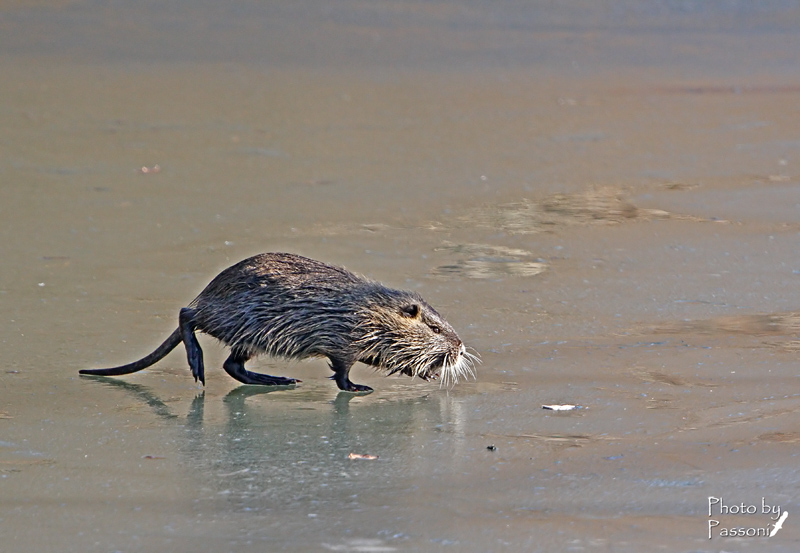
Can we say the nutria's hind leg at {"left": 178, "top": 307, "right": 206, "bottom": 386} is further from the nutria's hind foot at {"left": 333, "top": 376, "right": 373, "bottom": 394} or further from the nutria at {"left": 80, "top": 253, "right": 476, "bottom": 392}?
the nutria's hind foot at {"left": 333, "top": 376, "right": 373, "bottom": 394}

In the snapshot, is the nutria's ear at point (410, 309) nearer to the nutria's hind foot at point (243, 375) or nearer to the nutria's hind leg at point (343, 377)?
the nutria's hind leg at point (343, 377)

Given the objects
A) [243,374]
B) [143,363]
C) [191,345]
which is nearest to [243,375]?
[243,374]

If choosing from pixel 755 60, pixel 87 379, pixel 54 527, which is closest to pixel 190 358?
pixel 87 379

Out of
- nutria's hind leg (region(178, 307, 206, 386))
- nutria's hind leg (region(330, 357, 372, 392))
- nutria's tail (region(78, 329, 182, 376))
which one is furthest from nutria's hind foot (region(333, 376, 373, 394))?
nutria's tail (region(78, 329, 182, 376))

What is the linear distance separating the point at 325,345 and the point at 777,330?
1.98 metres

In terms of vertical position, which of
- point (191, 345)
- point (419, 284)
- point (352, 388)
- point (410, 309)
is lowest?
point (352, 388)

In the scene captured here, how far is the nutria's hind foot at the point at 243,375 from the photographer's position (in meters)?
4.85

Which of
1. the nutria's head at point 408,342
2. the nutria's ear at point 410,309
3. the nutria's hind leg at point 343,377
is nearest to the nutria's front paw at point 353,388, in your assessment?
the nutria's hind leg at point 343,377

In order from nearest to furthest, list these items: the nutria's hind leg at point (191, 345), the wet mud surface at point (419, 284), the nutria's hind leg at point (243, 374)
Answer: the wet mud surface at point (419, 284), the nutria's hind leg at point (191, 345), the nutria's hind leg at point (243, 374)

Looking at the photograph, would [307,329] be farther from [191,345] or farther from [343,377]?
[191,345]

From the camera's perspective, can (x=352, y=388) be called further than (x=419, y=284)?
No

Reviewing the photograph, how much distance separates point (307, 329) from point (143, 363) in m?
0.66

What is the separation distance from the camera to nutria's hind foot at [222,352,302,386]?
191 inches

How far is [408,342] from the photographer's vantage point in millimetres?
4848
